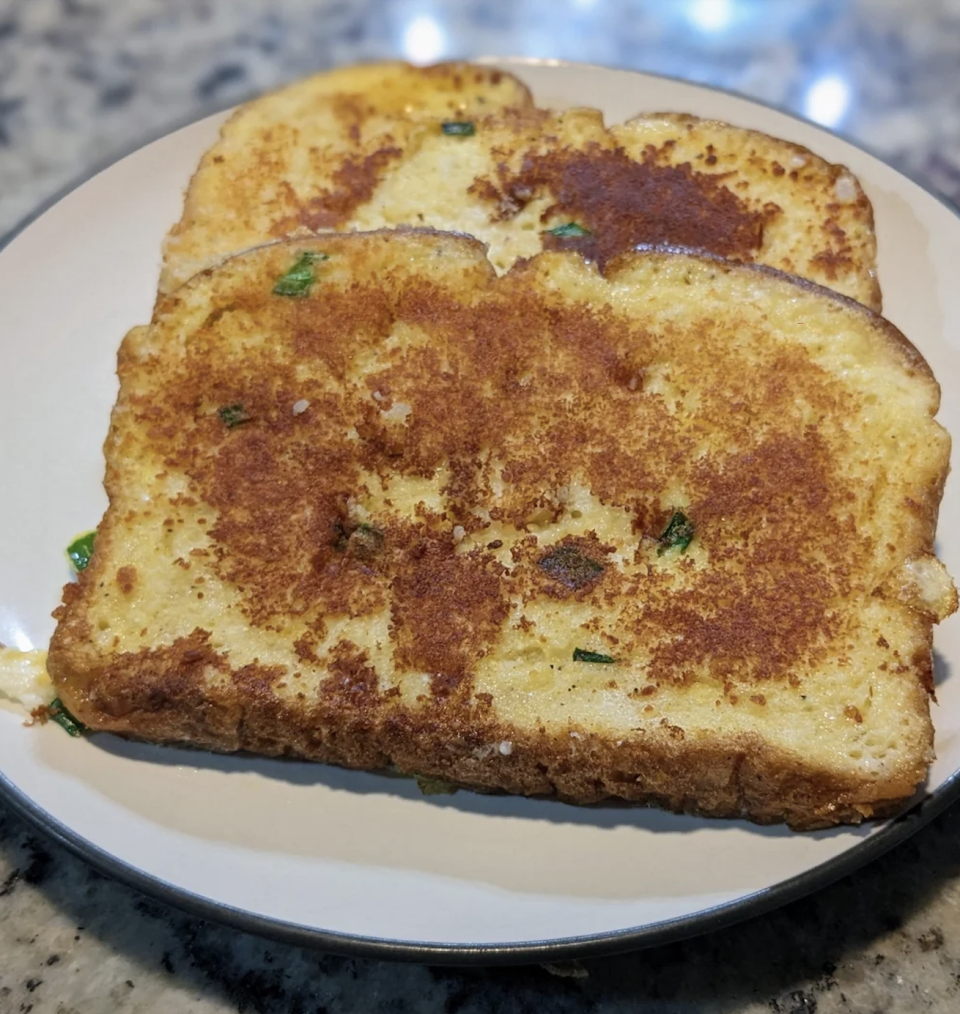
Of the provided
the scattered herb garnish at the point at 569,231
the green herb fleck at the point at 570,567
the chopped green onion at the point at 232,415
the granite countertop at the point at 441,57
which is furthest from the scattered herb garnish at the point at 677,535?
the chopped green onion at the point at 232,415

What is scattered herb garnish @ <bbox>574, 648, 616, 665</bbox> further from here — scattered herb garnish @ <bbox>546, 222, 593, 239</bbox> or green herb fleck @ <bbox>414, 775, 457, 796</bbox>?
scattered herb garnish @ <bbox>546, 222, 593, 239</bbox>

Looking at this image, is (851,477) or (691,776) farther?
(851,477)

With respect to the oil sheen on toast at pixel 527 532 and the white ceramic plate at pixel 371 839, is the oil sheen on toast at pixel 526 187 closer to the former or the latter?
the oil sheen on toast at pixel 527 532

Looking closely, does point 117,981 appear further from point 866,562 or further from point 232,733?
point 866,562

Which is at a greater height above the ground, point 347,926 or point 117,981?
point 347,926

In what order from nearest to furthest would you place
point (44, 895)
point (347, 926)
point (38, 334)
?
point (347, 926) → point (44, 895) → point (38, 334)

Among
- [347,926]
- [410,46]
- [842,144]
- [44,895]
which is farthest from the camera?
[410,46]

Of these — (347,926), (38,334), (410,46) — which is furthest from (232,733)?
(410,46)
